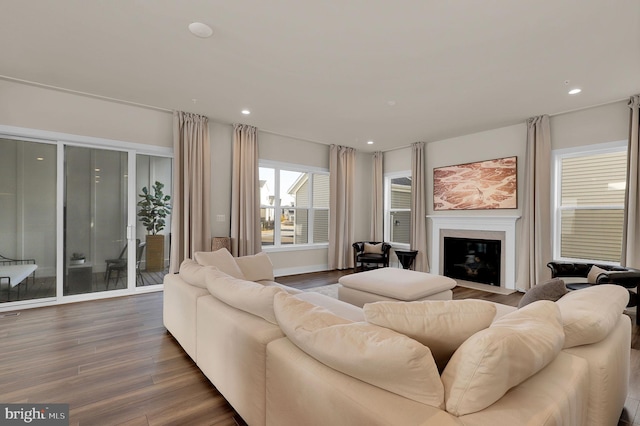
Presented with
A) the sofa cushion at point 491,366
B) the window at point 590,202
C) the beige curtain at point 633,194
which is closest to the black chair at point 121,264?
the sofa cushion at point 491,366

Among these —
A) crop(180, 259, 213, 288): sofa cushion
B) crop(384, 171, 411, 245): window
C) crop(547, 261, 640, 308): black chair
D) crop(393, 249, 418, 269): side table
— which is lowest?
crop(393, 249, 418, 269): side table

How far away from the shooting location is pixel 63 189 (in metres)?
4.02

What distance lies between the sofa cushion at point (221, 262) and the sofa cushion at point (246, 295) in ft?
3.21

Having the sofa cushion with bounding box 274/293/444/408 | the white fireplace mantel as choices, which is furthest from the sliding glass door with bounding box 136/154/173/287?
the white fireplace mantel

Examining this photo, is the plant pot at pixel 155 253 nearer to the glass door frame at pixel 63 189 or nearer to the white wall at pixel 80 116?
the glass door frame at pixel 63 189

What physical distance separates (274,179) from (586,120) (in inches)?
202

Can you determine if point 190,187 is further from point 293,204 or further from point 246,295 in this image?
point 246,295

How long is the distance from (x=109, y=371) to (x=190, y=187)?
2.96 metres

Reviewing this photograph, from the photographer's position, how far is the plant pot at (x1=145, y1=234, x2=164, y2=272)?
469 centimetres

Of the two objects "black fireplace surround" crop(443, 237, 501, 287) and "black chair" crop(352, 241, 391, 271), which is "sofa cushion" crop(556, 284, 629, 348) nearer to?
"black fireplace surround" crop(443, 237, 501, 287)

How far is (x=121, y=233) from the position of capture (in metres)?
4.43

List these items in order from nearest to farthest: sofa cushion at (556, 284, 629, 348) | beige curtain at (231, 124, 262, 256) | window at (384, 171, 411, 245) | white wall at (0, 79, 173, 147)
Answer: sofa cushion at (556, 284, 629, 348) → white wall at (0, 79, 173, 147) → beige curtain at (231, 124, 262, 256) → window at (384, 171, 411, 245)

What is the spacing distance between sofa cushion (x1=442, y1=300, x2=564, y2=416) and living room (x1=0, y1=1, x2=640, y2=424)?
235 centimetres

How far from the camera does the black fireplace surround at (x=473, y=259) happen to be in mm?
5250
